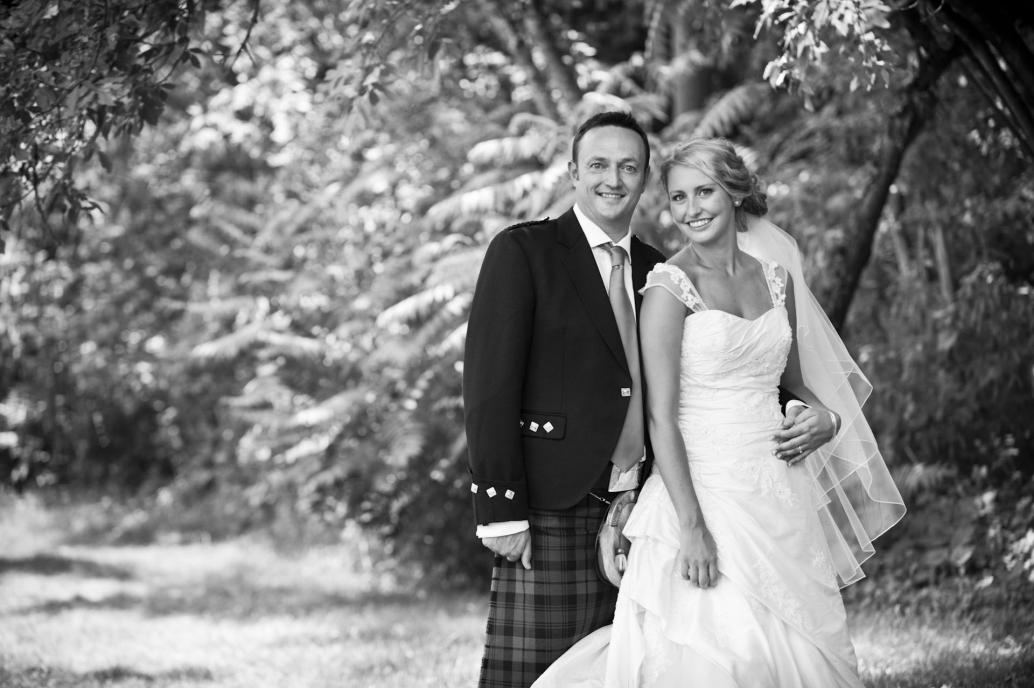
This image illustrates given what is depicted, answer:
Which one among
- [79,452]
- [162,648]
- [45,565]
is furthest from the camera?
[79,452]

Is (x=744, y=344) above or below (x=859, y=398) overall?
above

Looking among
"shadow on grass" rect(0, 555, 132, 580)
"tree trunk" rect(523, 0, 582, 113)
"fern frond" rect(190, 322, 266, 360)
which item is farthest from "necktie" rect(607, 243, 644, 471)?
"shadow on grass" rect(0, 555, 132, 580)

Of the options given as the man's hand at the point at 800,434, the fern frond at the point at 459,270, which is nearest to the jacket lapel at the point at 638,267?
the man's hand at the point at 800,434

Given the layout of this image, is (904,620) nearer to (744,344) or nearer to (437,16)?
(744,344)

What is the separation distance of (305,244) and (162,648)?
14.2 feet

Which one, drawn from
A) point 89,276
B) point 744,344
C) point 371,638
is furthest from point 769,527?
point 89,276

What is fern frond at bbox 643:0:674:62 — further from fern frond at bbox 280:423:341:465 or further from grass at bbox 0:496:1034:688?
grass at bbox 0:496:1034:688

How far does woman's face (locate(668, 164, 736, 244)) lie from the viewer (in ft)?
11.7

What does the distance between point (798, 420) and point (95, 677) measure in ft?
14.8

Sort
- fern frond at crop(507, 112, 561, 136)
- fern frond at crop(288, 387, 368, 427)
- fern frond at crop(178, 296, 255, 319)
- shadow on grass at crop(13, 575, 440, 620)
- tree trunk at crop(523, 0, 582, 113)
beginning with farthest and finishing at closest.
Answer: fern frond at crop(178, 296, 255, 319) < fern frond at crop(288, 387, 368, 427) < shadow on grass at crop(13, 575, 440, 620) < tree trunk at crop(523, 0, 582, 113) < fern frond at crop(507, 112, 561, 136)

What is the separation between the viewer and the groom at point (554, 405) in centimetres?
340

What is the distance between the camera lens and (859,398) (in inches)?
157

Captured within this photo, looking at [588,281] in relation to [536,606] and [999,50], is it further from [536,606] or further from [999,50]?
[999,50]

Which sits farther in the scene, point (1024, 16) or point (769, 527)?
point (1024, 16)
